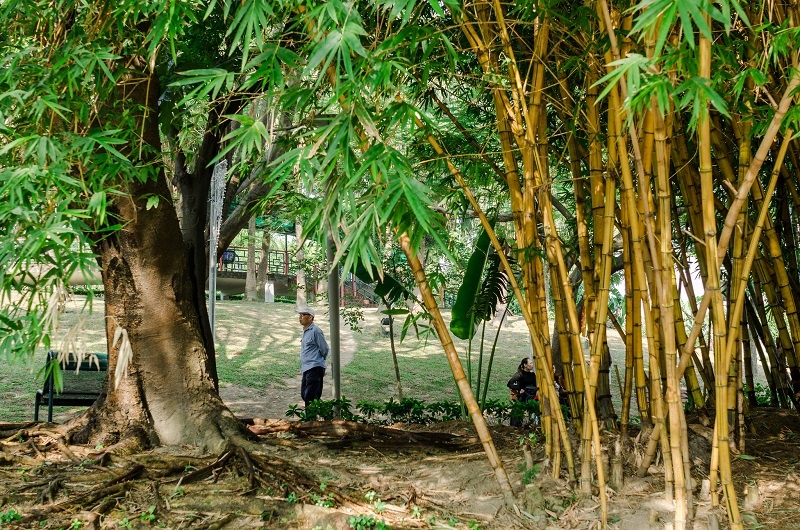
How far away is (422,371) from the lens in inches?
409

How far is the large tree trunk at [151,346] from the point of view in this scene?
368 centimetres

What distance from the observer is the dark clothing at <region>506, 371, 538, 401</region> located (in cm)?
561

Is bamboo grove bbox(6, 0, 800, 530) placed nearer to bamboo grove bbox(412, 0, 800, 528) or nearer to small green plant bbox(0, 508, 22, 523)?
bamboo grove bbox(412, 0, 800, 528)

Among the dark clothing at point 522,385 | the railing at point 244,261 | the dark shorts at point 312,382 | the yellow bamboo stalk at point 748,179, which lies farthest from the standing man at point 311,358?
the railing at point 244,261

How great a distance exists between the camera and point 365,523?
2.79 m

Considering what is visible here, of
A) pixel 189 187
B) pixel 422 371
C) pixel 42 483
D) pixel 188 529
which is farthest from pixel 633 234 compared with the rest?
pixel 422 371

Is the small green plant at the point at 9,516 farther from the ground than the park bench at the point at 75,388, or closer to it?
closer to it

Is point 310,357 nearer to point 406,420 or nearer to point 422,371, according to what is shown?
point 406,420

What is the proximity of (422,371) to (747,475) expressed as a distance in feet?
24.7

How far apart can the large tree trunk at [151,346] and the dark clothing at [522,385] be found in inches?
101

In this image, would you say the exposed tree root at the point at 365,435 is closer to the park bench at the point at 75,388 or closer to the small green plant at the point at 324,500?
the small green plant at the point at 324,500

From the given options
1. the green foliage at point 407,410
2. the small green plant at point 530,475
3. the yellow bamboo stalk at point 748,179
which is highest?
the yellow bamboo stalk at point 748,179

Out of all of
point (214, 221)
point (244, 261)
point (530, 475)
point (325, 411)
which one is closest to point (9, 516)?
point (530, 475)

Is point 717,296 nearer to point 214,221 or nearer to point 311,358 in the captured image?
point 214,221
